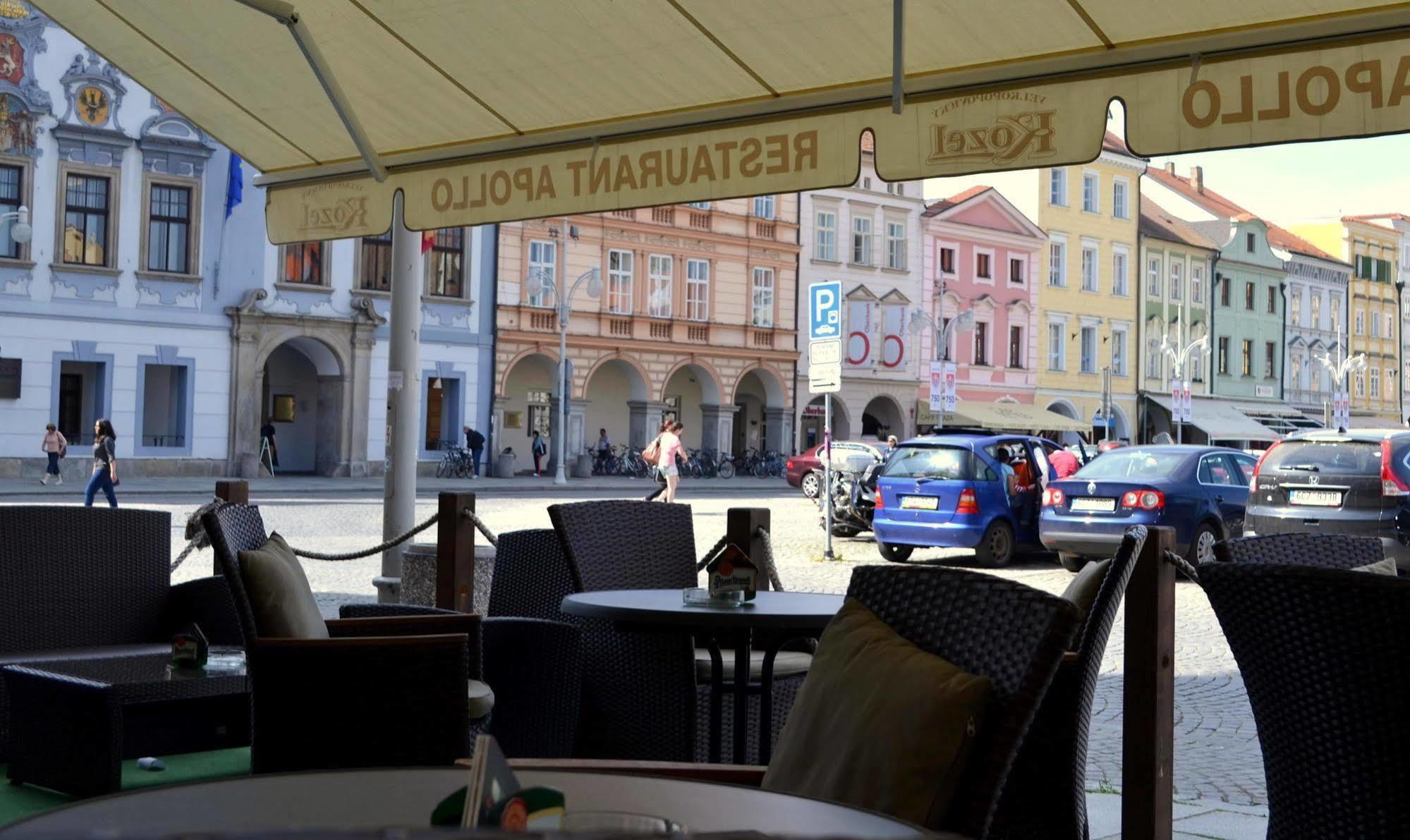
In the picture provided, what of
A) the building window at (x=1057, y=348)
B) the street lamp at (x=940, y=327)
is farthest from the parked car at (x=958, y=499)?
the building window at (x=1057, y=348)

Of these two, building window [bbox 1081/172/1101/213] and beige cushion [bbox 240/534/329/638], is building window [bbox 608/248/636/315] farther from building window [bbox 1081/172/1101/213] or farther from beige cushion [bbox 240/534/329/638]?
beige cushion [bbox 240/534/329/638]

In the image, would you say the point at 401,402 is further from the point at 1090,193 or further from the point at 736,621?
the point at 1090,193

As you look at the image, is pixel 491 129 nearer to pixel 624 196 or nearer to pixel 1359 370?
pixel 624 196

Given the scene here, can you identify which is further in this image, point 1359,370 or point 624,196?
point 1359,370

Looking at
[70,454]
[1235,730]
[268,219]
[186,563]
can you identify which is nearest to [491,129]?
[268,219]

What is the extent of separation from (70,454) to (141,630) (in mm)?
27733

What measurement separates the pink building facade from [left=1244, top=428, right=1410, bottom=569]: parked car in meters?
34.8

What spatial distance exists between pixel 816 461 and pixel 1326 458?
64.1 feet

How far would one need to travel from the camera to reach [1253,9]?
194 inches

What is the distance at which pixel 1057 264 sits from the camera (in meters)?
56.2

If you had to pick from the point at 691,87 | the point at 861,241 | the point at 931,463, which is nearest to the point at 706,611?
the point at 691,87

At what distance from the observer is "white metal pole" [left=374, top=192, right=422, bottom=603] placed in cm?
932

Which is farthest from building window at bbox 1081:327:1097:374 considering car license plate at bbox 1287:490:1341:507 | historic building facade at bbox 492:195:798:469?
car license plate at bbox 1287:490:1341:507

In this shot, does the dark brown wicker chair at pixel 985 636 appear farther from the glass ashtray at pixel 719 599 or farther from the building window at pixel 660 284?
the building window at pixel 660 284
